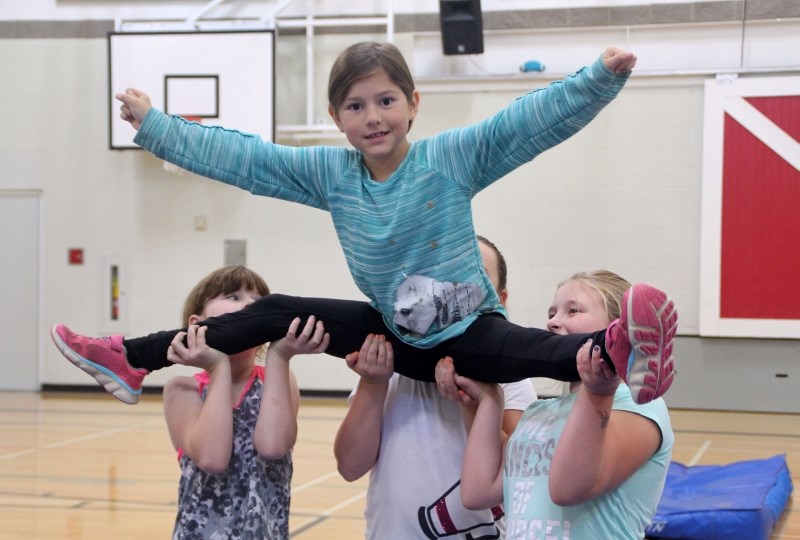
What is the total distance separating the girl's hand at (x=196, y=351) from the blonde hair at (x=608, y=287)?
723 millimetres

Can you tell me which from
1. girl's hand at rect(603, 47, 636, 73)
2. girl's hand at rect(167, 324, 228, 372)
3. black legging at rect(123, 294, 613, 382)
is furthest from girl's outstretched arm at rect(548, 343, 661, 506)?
girl's hand at rect(167, 324, 228, 372)

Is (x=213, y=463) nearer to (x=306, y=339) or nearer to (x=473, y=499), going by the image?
(x=306, y=339)

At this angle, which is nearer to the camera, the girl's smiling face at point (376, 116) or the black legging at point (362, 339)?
the black legging at point (362, 339)

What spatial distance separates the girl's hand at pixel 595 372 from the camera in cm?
148

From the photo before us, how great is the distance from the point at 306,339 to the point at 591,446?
2.19 feet

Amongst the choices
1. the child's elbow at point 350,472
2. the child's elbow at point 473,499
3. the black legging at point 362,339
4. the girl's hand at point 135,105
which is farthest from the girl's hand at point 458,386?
the girl's hand at point 135,105

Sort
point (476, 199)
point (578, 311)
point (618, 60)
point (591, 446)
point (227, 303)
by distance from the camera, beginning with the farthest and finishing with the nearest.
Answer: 1. point (476, 199)
2. point (227, 303)
3. point (578, 311)
4. point (618, 60)
5. point (591, 446)

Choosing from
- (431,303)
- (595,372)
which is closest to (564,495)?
(595,372)

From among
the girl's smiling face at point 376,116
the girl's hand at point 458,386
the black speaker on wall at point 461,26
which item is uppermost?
the black speaker on wall at point 461,26

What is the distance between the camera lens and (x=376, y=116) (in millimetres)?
1897

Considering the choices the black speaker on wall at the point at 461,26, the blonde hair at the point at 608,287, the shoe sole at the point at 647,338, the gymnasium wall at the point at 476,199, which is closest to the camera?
the shoe sole at the point at 647,338

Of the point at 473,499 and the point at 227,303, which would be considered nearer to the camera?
the point at 473,499

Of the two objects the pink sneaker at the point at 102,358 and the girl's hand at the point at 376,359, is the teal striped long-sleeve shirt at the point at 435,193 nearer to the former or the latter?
the girl's hand at the point at 376,359

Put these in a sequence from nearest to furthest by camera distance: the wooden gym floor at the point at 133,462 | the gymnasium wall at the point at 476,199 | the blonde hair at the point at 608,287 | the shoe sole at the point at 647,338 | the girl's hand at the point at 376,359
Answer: the shoe sole at the point at 647,338, the blonde hair at the point at 608,287, the girl's hand at the point at 376,359, the wooden gym floor at the point at 133,462, the gymnasium wall at the point at 476,199
